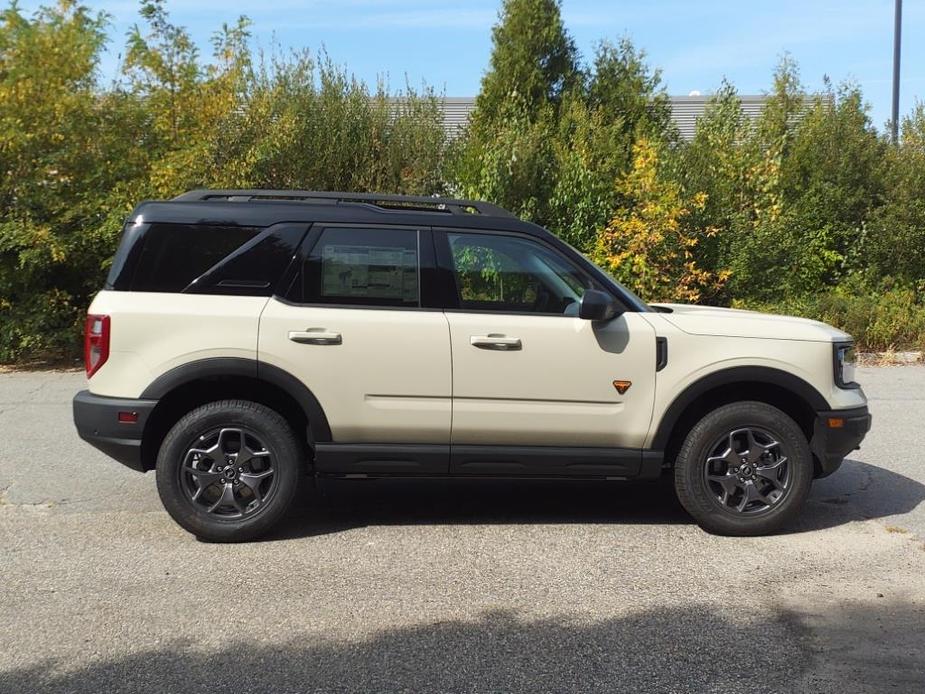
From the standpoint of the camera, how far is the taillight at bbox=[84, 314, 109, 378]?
201 inches

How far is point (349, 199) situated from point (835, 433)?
3.07 metres

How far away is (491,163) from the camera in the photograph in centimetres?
1284

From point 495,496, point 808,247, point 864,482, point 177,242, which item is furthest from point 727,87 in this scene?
point 177,242

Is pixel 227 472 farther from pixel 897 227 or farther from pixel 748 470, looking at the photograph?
pixel 897 227

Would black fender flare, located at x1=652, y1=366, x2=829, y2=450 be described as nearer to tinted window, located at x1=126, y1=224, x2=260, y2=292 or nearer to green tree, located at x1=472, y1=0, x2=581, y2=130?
tinted window, located at x1=126, y1=224, x2=260, y2=292

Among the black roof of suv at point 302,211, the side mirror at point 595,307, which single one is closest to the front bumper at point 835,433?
the side mirror at point 595,307

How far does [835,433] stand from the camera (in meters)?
A: 5.38

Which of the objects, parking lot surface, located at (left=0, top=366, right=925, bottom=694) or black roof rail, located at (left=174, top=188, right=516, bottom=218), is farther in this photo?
black roof rail, located at (left=174, top=188, right=516, bottom=218)

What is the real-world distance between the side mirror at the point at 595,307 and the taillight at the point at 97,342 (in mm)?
2552

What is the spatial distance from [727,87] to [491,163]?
16.4 feet

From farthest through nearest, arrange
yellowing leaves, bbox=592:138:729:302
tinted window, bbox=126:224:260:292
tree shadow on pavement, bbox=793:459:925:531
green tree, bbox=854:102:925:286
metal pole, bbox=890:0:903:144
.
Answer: metal pole, bbox=890:0:903:144 < green tree, bbox=854:102:925:286 < yellowing leaves, bbox=592:138:729:302 < tree shadow on pavement, bbox=793:459:925:531 < tinted window, bbox=126:224:260:292

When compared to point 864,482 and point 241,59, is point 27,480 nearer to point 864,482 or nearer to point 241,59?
point 864,482

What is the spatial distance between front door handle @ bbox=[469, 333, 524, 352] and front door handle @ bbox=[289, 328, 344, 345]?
2.39 feet

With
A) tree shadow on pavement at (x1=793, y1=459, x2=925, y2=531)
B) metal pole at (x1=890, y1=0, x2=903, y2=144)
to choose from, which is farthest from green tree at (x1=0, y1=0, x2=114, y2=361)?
metal pole at (x1=890, y1=0, x2=903, y2=144)
